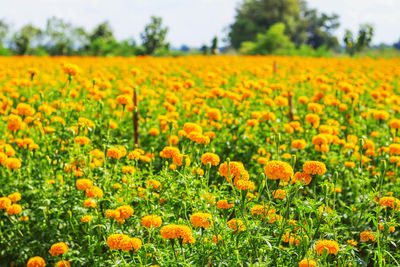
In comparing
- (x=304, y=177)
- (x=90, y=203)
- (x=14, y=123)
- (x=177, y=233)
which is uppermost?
(x=14, y=123)

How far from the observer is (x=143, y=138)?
5.00 meters

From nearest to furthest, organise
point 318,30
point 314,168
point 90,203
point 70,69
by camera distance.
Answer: point 314,168, point 90,203, point 70,69, point 318,30

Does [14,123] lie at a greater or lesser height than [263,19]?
lesser

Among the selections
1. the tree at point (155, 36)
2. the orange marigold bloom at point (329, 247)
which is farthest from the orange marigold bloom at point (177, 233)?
the tree at point (155, 36)

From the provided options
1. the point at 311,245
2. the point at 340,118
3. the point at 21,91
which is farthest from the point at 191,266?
the point at 21,91

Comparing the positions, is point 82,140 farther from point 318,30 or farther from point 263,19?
point 318,30

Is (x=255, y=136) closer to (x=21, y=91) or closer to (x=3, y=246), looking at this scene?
(x=3, y=246)

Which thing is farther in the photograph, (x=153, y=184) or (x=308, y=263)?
(x=153, y=184)

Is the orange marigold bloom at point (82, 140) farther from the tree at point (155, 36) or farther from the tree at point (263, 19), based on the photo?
the tree at point (263, 19)

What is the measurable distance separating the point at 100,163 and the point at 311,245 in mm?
2085

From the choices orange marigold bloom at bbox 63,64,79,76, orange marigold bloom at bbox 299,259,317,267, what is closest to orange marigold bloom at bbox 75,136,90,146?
orange marigold bloom at bbox 63,64,79,76

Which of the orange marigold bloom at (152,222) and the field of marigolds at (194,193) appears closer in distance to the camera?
the field of marigolds at (194,193)

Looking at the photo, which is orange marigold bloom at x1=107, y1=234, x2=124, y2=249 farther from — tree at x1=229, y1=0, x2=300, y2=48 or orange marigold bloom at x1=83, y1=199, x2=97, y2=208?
tree at x1=229, y1=0, x2=300, y2=48

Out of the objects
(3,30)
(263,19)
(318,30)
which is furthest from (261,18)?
(3,30)
